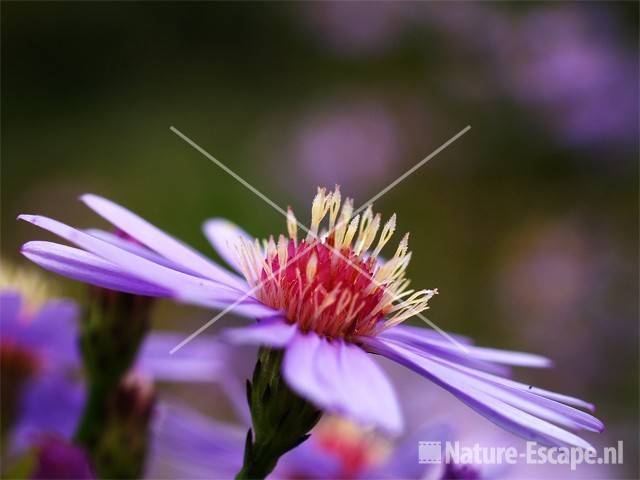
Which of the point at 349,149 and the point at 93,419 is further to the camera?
the point at 349,149

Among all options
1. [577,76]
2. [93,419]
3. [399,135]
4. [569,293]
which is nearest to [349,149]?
[399,135]

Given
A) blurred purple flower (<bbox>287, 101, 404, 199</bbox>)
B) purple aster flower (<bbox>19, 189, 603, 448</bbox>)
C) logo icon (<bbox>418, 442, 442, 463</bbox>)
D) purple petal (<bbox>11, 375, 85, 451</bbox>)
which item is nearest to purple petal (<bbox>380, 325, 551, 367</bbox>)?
purple aster flower (<bbox>19, 189, 603, 448</bbox>)

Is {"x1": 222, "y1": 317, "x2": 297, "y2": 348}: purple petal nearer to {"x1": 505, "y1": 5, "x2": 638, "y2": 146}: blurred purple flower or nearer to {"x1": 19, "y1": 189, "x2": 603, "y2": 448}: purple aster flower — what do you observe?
{"x1": 19, "y1": 189, "x2": 603, "y2": 448}: purple aster flower

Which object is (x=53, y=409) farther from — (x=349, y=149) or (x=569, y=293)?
(x=349, y=149)

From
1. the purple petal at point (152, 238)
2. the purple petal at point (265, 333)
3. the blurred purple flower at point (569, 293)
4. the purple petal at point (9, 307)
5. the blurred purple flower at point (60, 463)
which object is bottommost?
the blurred purple flower at point (60, 463)

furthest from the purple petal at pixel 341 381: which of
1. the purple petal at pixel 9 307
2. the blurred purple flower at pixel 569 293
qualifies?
the blurred purple flower at pixel 569 293

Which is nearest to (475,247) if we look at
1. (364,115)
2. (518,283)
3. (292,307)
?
(518,283)

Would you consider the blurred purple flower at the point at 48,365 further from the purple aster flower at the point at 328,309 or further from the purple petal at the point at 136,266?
the purple petal at the point at 136,266
